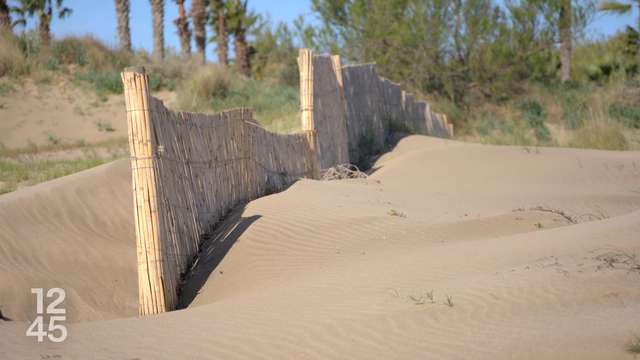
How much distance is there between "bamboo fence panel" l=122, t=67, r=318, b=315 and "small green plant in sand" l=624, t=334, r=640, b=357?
293 centimetres

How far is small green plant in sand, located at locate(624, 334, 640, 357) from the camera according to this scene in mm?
2574

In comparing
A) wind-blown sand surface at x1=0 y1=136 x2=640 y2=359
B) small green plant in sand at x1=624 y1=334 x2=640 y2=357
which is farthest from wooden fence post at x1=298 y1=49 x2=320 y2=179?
small green plant in sand at x1=624 y1=334 x2=640 y2=357

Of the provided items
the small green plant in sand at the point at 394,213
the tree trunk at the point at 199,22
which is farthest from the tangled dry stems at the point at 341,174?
the tree trunk at the point at 199,22

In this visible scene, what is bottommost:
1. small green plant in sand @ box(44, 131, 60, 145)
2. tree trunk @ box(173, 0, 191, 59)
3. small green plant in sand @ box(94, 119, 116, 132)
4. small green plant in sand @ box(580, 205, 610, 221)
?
small green plant in sand @ box(580, 205, 610, 221)

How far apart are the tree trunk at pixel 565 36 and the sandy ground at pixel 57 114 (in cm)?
1372

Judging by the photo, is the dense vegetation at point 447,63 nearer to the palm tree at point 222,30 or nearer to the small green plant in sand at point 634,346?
the palm tree at point 222,30

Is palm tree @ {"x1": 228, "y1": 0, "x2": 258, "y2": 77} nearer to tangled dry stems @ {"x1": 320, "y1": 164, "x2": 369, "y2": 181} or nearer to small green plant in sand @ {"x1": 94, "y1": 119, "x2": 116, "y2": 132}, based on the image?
small green plant in sand @ {"x1": 94, "y1": 119, "x2": 116, "y2": 132}

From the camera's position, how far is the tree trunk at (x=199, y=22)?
86.3 ft

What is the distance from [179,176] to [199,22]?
913 inches

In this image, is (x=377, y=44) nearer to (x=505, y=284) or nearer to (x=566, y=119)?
(x=566, y=119)

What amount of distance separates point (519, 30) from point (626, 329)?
18302mm

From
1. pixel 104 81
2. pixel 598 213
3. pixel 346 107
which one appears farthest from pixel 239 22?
pixel 598 213

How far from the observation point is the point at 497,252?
4457 mm

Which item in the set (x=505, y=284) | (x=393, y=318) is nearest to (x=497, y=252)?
(x=505, y=284)
